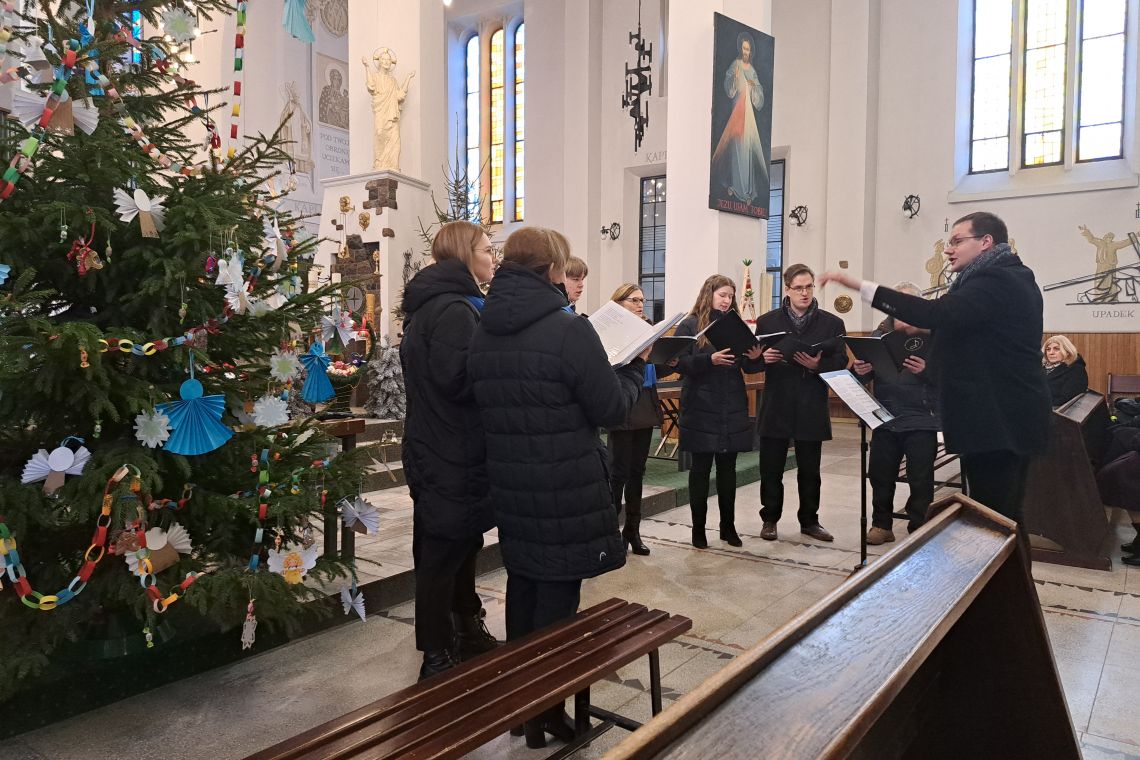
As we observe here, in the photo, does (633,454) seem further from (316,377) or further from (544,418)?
(544,418)

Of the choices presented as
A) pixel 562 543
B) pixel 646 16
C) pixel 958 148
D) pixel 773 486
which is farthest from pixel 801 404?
pixel 646 16

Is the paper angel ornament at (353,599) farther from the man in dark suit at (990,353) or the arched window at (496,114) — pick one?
the arched window at (496,114)

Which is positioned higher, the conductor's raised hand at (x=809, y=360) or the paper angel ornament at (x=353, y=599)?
the conductor's raised hand at (x=809, y=360)

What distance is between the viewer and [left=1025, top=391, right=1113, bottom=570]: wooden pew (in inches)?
158

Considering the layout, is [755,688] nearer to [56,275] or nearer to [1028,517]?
[56,275]

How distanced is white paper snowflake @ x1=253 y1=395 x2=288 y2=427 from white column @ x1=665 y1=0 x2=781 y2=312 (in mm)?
5838

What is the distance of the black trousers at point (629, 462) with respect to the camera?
4.05 m

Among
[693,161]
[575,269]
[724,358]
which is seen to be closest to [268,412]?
[575,269]

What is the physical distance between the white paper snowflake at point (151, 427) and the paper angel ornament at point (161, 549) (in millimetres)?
257

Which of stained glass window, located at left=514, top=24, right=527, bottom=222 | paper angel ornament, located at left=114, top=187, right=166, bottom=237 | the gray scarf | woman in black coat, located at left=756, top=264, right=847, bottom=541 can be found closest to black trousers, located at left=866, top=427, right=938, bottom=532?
woman in black coat, located at left=756, top=264, right=847, bottom=541

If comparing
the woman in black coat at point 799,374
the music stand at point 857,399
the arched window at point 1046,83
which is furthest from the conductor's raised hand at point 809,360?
the arched window at point 1046,83

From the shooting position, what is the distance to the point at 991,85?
11273 mm

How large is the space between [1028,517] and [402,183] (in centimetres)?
697

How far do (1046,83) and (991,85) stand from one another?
68 cm
